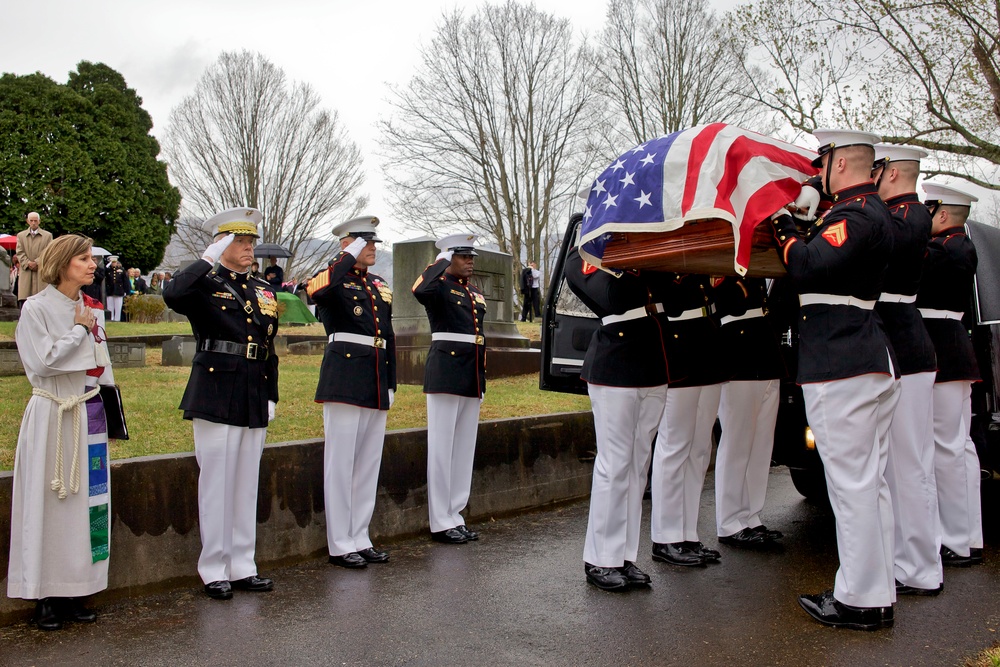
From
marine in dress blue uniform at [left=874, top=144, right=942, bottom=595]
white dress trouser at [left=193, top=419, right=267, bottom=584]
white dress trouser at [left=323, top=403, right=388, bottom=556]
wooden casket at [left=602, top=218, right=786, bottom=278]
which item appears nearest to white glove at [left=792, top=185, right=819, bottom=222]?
Result: wooden casket at [left=602, top=218, right=786, bottom=278]

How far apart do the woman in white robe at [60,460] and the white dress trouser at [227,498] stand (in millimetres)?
538

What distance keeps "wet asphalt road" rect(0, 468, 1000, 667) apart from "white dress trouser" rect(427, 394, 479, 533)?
605 mm

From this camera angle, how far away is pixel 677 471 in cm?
595

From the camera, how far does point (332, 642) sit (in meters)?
4.36

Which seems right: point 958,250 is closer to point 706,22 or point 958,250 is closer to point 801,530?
point 801,530

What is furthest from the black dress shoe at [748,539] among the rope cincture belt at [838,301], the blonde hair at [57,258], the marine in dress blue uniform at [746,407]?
the blonde hair at [57,258]

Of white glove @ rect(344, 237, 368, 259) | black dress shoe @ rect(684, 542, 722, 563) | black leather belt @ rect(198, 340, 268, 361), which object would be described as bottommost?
black dress shoe @ rect(684, 542, 722, 563)

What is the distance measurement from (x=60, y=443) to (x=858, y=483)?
12.8 feet

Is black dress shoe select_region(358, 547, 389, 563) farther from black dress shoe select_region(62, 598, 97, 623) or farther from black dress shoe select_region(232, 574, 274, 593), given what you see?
black dress shoe select_region(62, 598, 97, 623)

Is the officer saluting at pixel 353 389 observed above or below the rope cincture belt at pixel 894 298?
below

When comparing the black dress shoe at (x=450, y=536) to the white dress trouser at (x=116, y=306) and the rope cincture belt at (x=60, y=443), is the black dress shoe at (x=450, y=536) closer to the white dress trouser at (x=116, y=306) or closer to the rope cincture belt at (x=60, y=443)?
the rope cincture belt at (x=60, y=443)

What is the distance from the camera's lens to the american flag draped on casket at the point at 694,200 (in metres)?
4.73

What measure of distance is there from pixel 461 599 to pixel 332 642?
920 mm

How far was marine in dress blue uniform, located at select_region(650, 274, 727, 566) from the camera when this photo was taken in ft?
18.8
